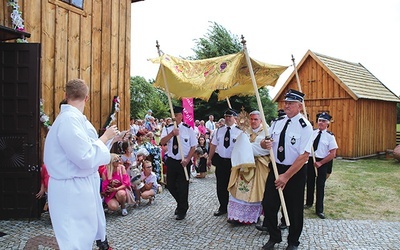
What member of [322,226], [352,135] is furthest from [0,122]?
[352,135]

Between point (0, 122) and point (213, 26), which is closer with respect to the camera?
point (0, 122)

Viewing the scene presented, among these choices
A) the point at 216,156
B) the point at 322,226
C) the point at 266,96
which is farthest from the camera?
the point at 266,96

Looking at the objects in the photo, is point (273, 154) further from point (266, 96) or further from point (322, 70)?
point (266, 96)

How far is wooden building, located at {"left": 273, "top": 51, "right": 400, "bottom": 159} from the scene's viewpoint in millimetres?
15953

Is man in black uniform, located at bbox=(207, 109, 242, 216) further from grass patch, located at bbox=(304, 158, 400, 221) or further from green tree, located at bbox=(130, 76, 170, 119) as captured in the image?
green tree, located at bbox=(130, 76, 170, 119)

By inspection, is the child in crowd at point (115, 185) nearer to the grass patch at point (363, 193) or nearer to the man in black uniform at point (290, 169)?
the man in black uniform at point (290, 169)

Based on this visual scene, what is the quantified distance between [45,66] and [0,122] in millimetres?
1379

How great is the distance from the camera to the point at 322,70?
56.7ft

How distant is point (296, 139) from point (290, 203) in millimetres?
871

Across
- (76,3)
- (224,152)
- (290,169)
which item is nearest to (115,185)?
(224,152)

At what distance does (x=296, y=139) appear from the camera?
14.9 feet

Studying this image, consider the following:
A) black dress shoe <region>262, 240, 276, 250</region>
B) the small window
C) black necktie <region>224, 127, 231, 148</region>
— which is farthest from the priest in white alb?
the small window

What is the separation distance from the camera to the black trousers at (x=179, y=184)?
6293 millimetres

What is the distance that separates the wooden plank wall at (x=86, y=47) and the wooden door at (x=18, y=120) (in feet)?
2.09
